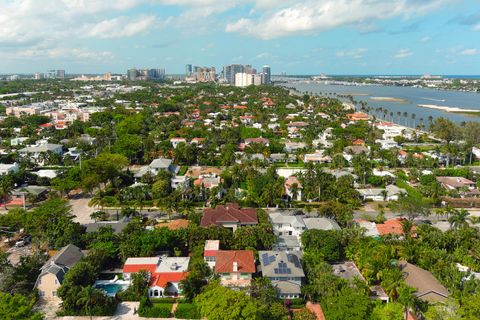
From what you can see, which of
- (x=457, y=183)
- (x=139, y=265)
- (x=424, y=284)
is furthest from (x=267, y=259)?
(x=457, y=183)

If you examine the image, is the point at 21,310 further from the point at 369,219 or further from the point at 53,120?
the point at 53,120

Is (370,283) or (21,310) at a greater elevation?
(21,310)

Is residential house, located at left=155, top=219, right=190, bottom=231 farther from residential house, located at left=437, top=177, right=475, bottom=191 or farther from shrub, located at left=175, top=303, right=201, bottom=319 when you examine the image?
residential house, located at left=437, top=177, right=475, bottom=191

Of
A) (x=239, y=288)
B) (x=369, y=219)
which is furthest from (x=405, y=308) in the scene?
(x=369, y=219)

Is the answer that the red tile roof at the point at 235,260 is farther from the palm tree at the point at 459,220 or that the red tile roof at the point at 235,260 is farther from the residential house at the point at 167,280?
the palm tree at the point at 459,220

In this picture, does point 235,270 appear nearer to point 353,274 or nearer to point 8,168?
point 353,274

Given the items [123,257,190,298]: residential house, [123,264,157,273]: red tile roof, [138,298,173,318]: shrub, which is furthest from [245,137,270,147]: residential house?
[138,298,173,318]: shrub
